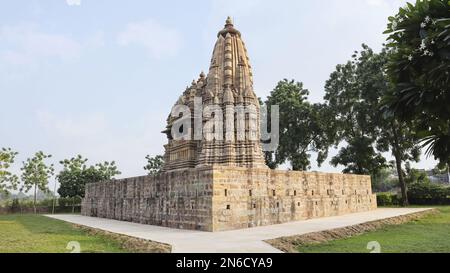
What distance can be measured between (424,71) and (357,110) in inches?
956

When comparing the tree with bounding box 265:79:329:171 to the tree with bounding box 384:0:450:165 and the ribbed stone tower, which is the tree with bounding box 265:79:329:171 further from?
the tree with bounding box 384:0:450:165

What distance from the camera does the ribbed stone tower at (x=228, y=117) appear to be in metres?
16.6

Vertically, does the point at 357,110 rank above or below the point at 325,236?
above

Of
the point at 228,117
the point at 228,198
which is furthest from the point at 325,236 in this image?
the point at 228,117

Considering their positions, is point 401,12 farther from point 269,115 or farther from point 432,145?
point 269,115

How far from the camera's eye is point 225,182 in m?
12.9

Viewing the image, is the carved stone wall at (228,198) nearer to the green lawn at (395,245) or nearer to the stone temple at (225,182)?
the stone temple at (225,182)

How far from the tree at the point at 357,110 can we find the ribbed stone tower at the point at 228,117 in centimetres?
1433

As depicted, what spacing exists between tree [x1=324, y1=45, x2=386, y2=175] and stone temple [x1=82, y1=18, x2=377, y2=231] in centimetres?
754

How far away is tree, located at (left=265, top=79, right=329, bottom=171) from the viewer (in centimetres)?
3197

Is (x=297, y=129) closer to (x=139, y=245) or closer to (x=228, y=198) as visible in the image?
(x=228, y=198)

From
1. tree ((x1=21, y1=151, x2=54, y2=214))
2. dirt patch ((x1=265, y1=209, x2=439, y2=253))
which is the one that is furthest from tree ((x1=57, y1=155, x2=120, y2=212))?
dirt patch ((x1=265, y1=209, x2=439, y2=253))

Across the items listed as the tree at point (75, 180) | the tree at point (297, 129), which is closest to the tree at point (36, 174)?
the tree at point (75, 180)
